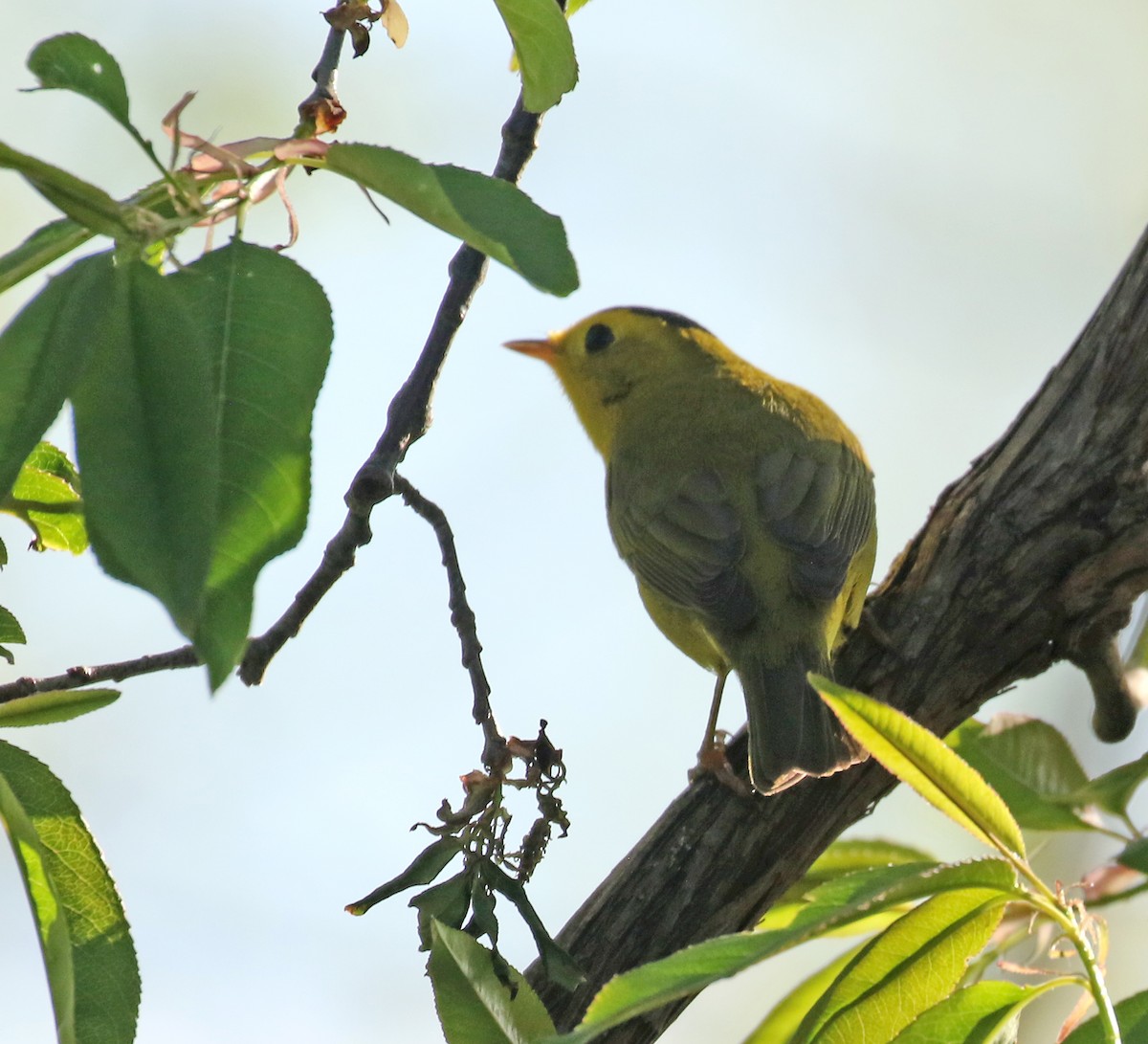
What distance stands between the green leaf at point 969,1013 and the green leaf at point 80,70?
1.30 metres

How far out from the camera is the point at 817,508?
3.46 m

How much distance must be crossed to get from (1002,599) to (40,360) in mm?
2041

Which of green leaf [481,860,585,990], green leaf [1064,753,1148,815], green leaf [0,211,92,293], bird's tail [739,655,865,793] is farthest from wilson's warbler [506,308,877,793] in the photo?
green leaf [0,211,92,293]

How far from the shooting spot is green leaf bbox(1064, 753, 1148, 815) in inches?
86.0

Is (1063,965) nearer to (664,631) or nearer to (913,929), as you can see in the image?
(664,631)

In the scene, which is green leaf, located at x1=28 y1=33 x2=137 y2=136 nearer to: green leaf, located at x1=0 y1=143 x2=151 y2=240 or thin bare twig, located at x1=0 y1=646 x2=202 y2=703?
green leaf, located at x1=0 y1=143 x2=151 y2=240

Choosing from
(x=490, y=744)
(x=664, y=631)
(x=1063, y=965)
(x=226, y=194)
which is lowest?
(x=1063, y=965)

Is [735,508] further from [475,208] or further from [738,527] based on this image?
[475,208]

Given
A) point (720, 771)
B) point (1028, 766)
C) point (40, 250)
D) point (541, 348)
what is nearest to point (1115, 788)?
point (1028, 766)

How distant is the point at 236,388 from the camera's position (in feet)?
3.84

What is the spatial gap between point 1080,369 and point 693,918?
4.33 ft

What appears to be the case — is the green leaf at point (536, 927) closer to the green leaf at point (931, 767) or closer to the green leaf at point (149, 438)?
the green leaf at point (931, 767)

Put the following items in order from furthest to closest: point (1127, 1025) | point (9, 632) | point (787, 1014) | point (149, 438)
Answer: point (787, 1014) < point (9, 632) < point (1127, 1025) < point (149, 438)

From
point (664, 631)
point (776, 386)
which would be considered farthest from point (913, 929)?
point (776, 386)
